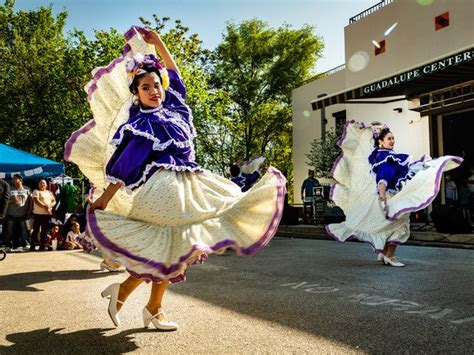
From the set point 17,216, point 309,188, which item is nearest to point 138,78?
point 17,216

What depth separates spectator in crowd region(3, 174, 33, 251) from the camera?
11828 millimetres

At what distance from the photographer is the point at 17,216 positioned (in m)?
11.9

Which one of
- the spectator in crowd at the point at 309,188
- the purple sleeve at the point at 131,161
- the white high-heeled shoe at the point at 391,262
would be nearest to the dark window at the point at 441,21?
the spectator in crowd at the point at 309,188

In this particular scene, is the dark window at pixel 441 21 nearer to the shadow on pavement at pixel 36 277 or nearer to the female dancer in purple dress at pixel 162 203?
the shadow on pavement at pixel 36 277

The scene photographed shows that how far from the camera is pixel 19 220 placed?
12.0m

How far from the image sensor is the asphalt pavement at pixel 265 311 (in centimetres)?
312

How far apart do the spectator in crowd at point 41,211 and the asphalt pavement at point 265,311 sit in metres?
5.10

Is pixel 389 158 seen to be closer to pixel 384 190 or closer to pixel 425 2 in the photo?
pixel 384 190

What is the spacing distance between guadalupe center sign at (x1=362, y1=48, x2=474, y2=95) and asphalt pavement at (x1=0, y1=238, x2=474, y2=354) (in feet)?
16.1

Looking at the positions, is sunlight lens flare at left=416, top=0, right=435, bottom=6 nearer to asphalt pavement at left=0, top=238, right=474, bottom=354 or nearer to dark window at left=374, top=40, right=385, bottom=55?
dark window at left=374, top=40, right=385, bottom=55

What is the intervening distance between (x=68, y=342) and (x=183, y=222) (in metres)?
1.05

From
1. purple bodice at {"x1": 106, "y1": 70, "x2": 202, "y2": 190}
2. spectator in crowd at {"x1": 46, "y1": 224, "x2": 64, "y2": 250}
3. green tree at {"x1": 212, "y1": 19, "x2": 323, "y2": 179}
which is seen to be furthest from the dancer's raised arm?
green tree at {"x1": 212, "y1": 19, "x2": 323, "y2": 179}

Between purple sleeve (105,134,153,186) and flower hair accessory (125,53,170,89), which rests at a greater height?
flower hair accessory (125,53,170,89)

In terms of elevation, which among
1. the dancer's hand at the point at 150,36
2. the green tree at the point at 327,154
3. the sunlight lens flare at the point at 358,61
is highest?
the sunlight lens flare at the point at 358,61
